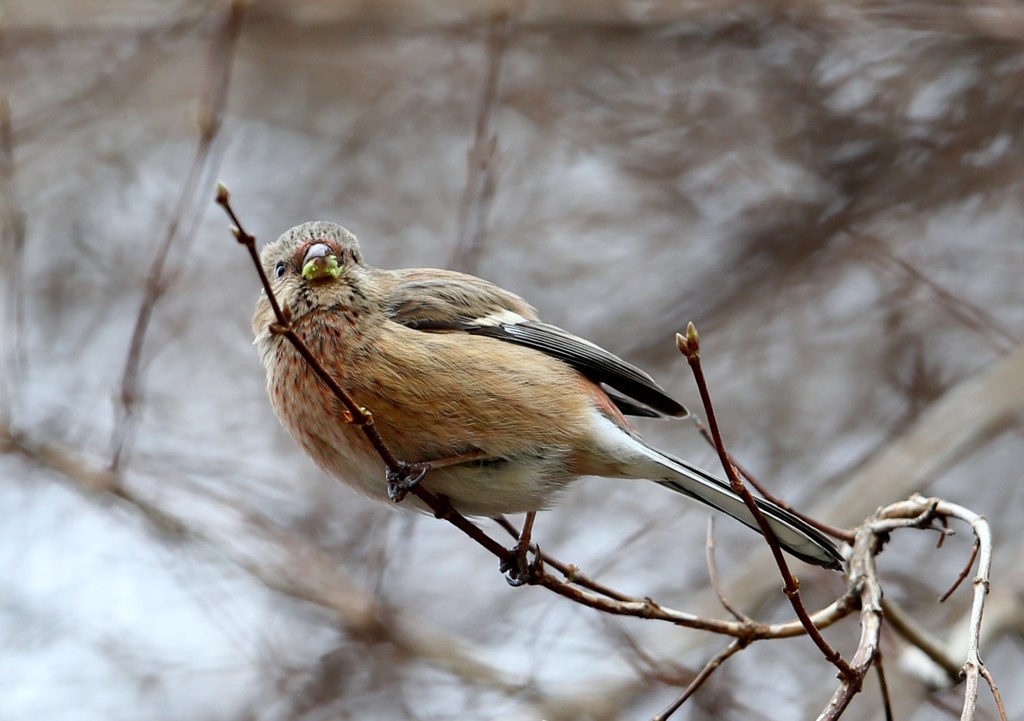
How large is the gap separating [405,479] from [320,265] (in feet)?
2.95

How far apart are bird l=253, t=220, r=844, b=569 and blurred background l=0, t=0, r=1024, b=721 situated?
2030 millimetres

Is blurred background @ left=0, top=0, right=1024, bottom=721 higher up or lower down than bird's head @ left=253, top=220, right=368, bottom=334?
higher up

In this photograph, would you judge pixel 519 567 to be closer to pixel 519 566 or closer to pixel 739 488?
pixel 519 566

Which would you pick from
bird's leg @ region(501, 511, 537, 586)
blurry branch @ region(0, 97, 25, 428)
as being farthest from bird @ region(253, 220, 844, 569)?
blurry branch @ region(0, 97, 25, 428)

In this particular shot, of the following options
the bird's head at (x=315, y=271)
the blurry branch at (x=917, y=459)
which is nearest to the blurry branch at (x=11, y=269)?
the bird's head at (x=315, y=271)

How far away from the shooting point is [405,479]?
382 centimetres

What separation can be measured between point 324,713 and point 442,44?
201 inches

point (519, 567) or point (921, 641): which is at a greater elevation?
point (921, 641)

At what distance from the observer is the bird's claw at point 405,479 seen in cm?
380

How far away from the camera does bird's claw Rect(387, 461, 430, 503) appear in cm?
380

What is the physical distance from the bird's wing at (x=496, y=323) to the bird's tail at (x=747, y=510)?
1.21 ft

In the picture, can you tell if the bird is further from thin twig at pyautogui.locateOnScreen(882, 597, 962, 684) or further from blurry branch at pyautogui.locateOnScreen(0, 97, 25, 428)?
blurry branch at pyautogui.locateOnScreen(0, 97, 25, 428)

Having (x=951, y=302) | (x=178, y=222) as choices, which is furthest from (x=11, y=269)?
(x=951, y=302)

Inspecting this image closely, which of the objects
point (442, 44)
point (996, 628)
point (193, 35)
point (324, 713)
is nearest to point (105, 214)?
point (193, 35)
